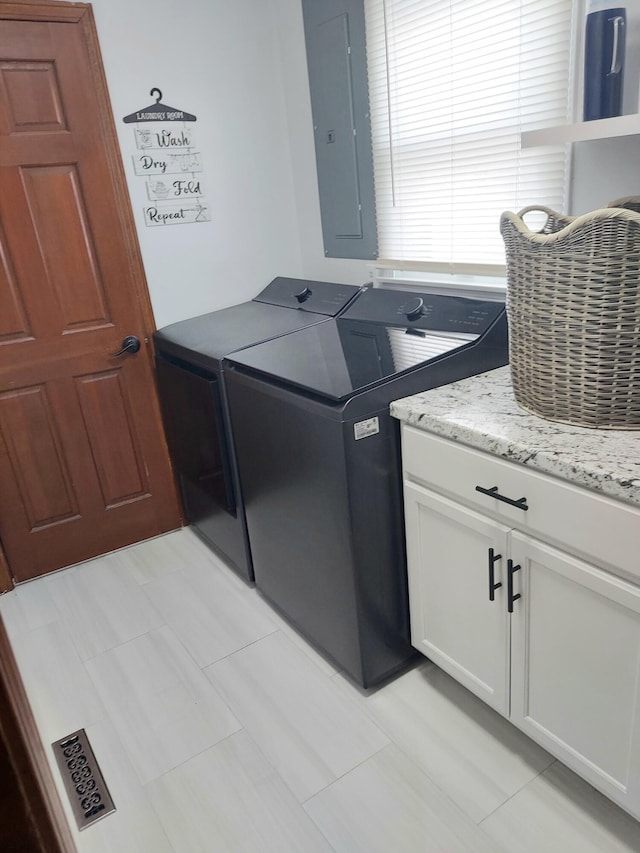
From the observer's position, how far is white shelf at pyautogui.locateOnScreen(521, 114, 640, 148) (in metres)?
1.31

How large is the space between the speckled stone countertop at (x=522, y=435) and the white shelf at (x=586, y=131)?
0.59 meters

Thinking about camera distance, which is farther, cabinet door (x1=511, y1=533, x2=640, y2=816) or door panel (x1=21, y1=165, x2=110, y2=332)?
door panel (x1=21, y1=165, x2=110, y2=332)

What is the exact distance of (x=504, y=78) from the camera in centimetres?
183

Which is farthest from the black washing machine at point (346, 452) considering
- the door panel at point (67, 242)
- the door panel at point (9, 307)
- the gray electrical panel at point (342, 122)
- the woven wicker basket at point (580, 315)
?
the door panel at point (9, 307)

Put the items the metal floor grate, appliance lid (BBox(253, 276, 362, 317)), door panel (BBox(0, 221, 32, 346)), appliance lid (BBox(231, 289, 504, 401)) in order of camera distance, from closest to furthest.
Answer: the metal floor grate < appliance lid (BBox(231, 289, 504, 401)) < door panel (BBox(0, 221, 32, 346)) < appliance lid (BBox(253, 276, 362, 317))

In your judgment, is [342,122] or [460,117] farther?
[342,122]

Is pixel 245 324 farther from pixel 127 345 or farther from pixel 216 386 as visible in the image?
pixel 127 345

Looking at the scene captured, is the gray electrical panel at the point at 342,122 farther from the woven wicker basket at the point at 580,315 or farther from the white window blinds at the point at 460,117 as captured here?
the woven wicker basket at the point at 580,315

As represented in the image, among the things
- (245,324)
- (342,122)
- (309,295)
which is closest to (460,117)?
(342,122)

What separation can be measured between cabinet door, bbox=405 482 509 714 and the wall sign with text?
1.64m

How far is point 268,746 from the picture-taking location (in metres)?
1.71

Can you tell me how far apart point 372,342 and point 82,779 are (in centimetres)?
147

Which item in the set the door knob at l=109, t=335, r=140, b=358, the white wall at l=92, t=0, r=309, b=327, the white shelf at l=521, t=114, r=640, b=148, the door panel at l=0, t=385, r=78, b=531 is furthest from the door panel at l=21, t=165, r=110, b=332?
the white shelf at l=521, t=114, r=640, b=148

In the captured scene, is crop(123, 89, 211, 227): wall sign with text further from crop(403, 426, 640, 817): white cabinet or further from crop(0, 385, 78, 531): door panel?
crop(403, 426, 640, 817): white cabinet
